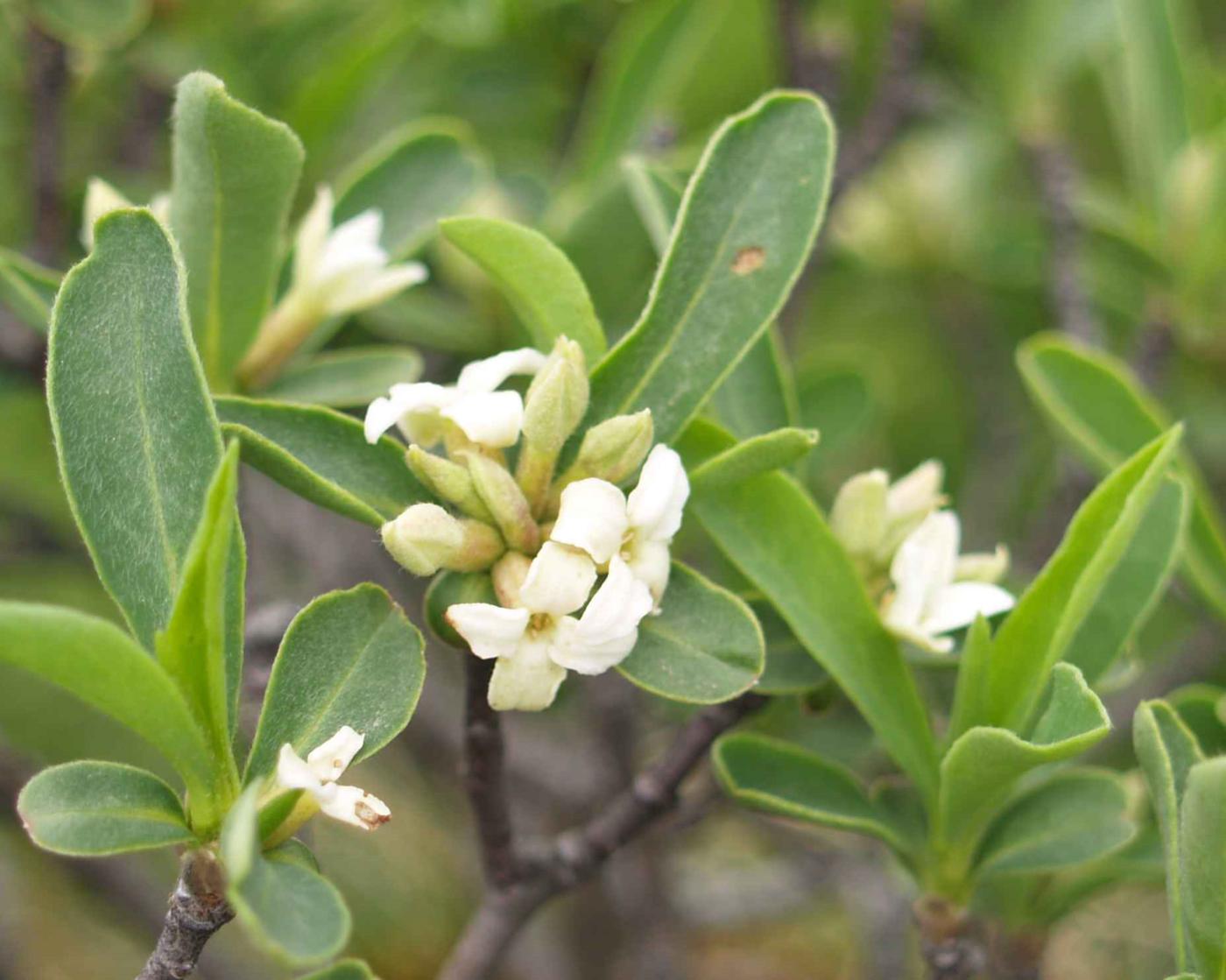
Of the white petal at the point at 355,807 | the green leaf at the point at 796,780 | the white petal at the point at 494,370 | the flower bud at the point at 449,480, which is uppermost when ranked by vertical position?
the white petal at the point at 494,370

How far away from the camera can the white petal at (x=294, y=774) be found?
2.70ft

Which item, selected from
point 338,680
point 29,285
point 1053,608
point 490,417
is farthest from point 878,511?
point 29,285

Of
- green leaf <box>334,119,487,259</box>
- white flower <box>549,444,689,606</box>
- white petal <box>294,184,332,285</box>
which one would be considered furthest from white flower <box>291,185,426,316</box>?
→ white flower <box>549,444,689,606</box>

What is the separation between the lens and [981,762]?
3.15 feet

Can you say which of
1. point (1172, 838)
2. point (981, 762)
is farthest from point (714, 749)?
point (1172, 838)

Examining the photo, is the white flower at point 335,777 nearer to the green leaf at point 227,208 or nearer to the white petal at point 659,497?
the white petal at point 659,497

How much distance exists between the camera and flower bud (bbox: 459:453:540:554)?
36.5 inches

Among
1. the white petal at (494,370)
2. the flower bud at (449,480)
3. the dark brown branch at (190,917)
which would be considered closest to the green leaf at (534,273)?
the white petal at (494,370)

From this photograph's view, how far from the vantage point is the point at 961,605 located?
1.08 metres

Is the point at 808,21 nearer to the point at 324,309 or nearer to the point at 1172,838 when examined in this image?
the point at 324,309

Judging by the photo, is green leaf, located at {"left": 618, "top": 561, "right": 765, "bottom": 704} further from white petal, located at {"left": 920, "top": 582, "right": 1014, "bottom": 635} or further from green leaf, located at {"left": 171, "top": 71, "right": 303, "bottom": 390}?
green leaf, located at {"left": 171, "top": 71, "right": 303, "bottom": 390}

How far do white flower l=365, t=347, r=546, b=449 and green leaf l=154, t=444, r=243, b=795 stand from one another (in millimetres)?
133

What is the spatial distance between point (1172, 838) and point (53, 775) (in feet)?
2.48

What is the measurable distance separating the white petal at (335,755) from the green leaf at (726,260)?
31 cm
